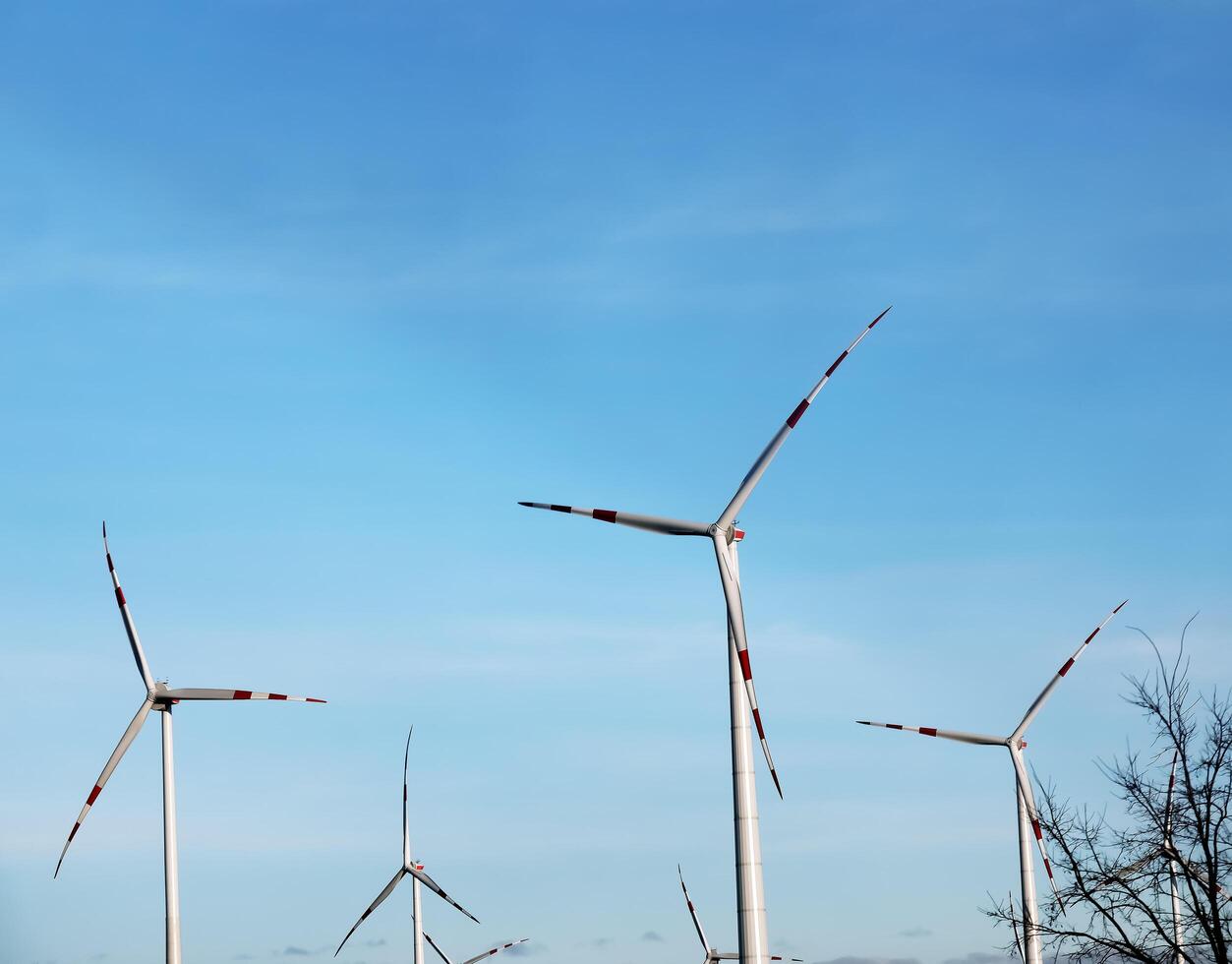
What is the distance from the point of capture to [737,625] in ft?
147

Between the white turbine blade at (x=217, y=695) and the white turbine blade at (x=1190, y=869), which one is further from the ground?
the white turbine blade at (x=217, y=695)

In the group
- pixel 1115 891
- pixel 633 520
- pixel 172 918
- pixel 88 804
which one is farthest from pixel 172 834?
pixel 1115 891

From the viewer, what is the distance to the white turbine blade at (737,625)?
4228 cm

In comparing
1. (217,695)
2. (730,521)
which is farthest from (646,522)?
(217,695)

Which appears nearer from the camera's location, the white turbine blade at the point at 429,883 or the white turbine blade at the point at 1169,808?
the white turbine blade at the point at 1169,808

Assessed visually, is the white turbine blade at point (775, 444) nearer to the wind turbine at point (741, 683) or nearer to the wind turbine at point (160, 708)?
the wind turbine at point (741, 683)

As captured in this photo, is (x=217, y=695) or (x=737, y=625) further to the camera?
(x=217, y=695)

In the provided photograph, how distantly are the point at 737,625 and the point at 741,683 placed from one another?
1.82 meters

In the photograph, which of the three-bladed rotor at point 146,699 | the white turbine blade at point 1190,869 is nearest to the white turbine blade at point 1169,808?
the white turbine blade at point 1190,869

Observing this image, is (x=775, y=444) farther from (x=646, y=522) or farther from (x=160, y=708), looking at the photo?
(x=160, y=708)

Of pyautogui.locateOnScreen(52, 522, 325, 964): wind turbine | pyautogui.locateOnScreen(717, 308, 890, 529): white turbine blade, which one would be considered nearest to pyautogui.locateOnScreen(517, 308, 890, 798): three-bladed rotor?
pyautogui.locateOnScreen(717, 308, 890, 529): white turbine blade

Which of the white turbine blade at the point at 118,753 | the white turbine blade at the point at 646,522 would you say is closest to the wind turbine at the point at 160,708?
the white turbine blade at the point at 118,753

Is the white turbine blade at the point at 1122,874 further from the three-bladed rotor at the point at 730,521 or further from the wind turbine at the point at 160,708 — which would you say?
the wind turbine at the point at 160,708

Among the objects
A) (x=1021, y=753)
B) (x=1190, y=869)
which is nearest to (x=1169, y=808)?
(x=1190, y=869)
